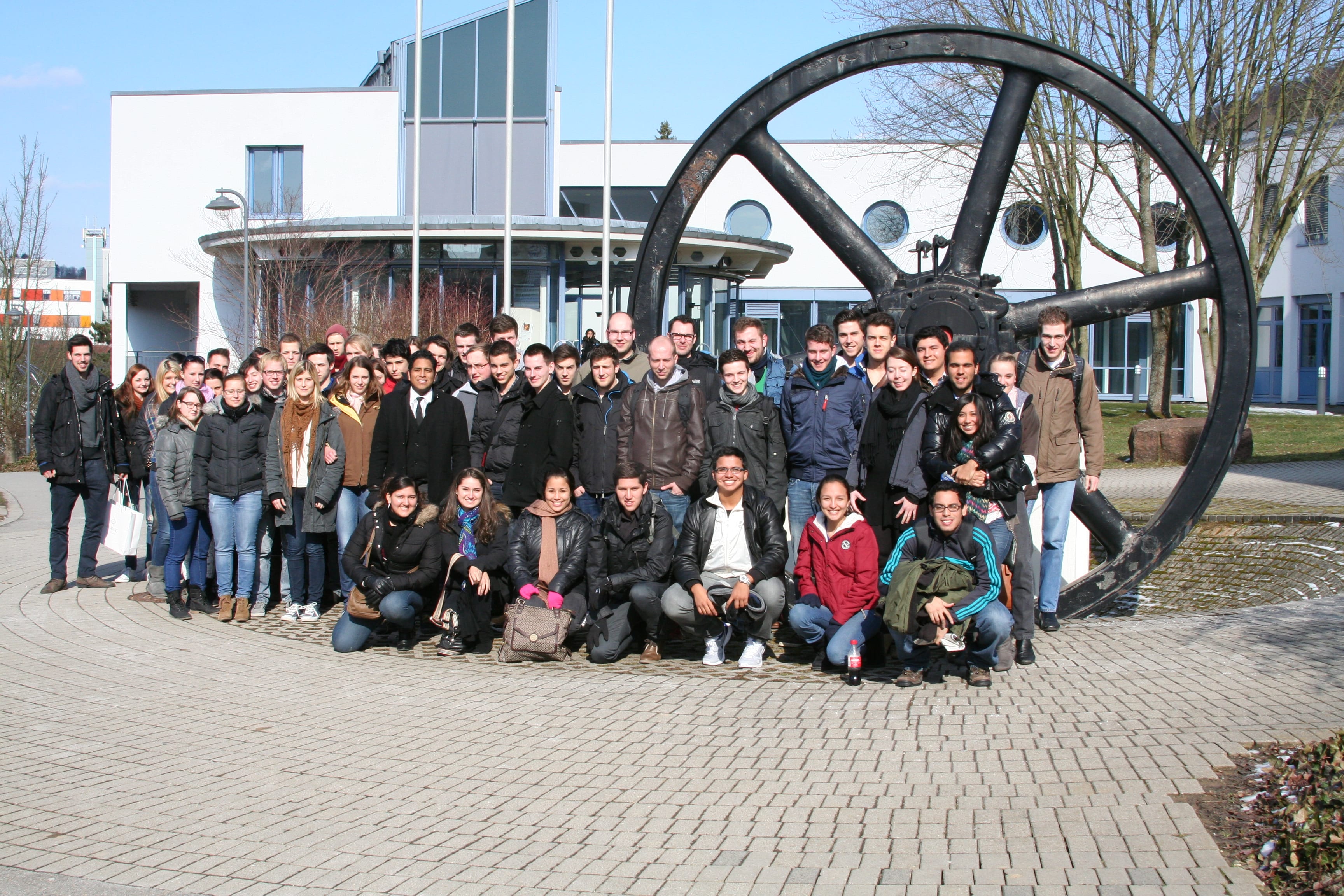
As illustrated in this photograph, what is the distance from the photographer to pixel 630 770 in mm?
4816

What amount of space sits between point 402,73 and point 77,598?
24488mm

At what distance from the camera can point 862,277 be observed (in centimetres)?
810

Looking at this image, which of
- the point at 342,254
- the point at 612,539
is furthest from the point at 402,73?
the point at 612,539

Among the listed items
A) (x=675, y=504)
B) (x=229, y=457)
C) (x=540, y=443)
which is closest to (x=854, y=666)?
(x=675, y=504)

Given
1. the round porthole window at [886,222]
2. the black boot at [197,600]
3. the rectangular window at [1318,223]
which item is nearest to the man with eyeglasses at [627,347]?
the black boot at [197,600]

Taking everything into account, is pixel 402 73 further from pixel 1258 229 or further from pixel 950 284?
pixel 950 284

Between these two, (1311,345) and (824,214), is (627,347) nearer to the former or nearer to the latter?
(824,214)

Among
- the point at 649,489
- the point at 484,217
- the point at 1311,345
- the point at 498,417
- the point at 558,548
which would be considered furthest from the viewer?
the point at 1311,345

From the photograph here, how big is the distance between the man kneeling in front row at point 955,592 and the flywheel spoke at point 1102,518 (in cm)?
153

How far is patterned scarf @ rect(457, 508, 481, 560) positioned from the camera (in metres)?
7.29

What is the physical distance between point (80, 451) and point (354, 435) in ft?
8.29

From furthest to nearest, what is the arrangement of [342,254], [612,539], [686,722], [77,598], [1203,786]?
[342,254]
[77,598]
[612,539]
[686,722]
[1203,786]

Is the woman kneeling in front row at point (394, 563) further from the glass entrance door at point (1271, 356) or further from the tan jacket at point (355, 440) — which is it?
the glass entrance door at point (1271, 356)

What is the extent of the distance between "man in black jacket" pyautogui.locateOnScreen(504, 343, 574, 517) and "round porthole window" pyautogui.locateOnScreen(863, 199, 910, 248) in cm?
2847
